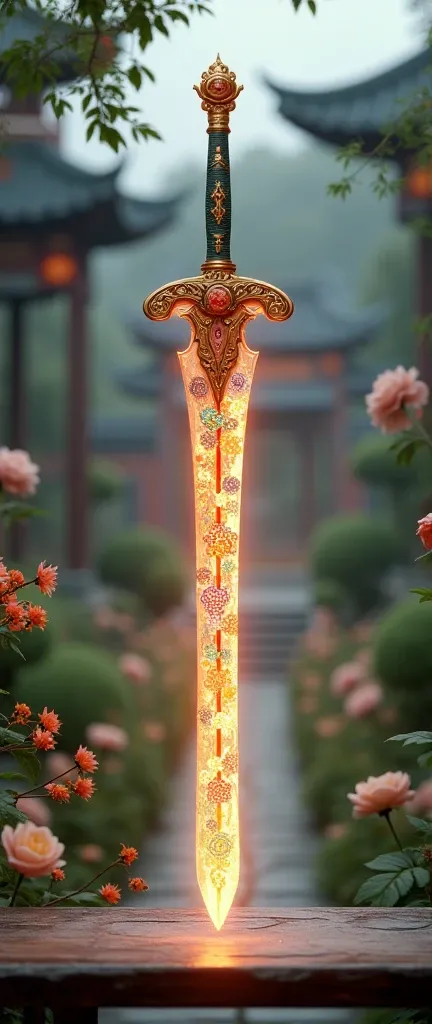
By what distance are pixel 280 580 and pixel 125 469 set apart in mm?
2763

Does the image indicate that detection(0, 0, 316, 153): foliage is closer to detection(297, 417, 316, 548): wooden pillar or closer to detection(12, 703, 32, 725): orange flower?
detection(12, 703, 32, 725): orange flower

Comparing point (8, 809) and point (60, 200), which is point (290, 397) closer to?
point (60, 200)

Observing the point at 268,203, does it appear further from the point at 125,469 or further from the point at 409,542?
the point at 409,542

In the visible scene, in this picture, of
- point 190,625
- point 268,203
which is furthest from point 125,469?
point 268,203

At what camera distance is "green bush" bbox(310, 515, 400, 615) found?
11.1m

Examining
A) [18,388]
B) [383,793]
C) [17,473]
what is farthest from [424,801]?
[18,388]

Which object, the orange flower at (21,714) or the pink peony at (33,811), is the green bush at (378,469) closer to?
the pink peony at (33,811)

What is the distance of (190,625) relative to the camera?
39.7 feet

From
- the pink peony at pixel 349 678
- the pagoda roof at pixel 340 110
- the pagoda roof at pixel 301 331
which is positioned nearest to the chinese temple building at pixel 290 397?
the pagoda roof at pixel 301 331

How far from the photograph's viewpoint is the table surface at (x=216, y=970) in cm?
183

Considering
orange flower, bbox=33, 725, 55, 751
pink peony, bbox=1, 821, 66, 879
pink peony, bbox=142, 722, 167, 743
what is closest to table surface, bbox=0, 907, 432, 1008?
pink peony, bbox=1, 821, 66, 879

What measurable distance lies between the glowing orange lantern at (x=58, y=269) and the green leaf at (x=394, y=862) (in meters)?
7.46

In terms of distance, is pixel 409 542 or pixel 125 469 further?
pixel 125 469

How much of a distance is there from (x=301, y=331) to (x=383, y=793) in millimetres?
14148
